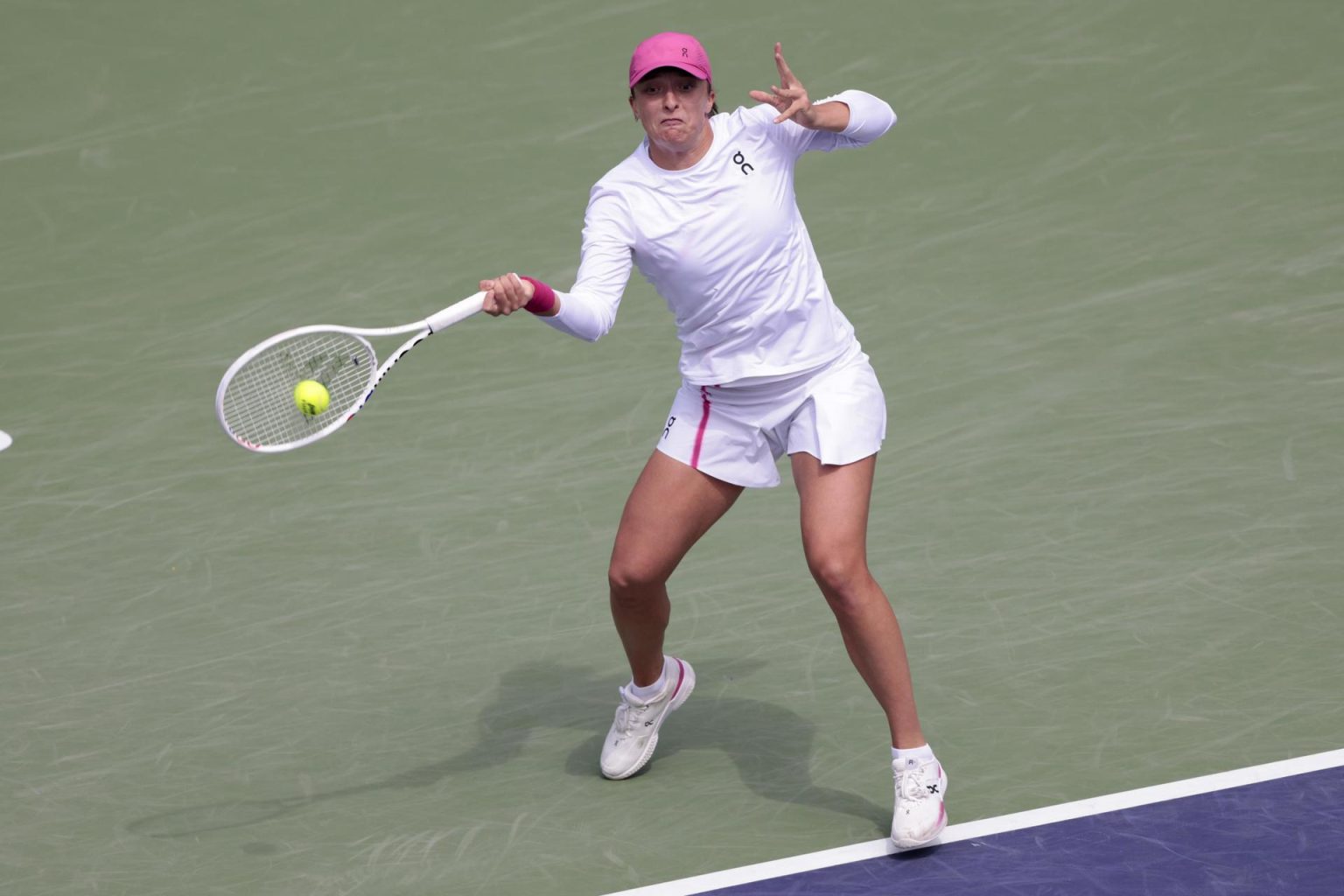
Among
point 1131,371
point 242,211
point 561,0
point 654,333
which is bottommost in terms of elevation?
point 1131,371

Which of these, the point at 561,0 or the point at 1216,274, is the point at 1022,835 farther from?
the point at 561,0

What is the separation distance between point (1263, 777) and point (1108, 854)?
61 cm

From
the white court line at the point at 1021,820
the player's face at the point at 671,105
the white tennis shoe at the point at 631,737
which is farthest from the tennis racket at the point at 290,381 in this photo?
the white court line at the point at 1021,820

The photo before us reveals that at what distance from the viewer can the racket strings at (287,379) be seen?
5164mm

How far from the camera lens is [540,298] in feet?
15.9

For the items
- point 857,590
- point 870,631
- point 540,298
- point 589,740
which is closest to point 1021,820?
point 870,631

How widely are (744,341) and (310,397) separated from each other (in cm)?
118

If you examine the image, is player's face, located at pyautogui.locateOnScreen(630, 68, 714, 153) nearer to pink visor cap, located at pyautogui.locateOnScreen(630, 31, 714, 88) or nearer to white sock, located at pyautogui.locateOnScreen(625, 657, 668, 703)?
pink visor cap, located at pyautogui.locateOnScreen(630, 31, 714, 88)

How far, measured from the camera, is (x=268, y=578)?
7.11 metres

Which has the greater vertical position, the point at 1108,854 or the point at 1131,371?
the point at 1131,371

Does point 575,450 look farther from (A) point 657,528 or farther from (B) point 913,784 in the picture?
(B) point 913,784

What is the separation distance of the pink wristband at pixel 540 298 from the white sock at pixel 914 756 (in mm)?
1488

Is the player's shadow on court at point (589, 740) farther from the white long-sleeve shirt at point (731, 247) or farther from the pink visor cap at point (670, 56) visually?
the pink visor cap at point (670, 56)

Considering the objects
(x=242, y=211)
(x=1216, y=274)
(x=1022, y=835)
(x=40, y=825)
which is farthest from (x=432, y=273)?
(x=1022, y=835)
